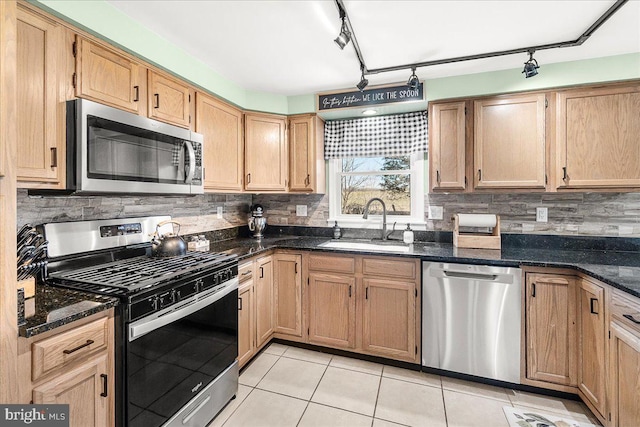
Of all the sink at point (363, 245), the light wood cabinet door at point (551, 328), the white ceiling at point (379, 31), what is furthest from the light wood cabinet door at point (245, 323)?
the light wood cabinet door at point (551, 328)

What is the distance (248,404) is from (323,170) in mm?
2175

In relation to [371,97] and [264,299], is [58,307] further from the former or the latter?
[371,97]

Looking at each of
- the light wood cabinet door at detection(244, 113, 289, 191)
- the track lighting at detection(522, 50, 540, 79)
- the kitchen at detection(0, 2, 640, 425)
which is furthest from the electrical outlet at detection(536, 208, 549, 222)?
the light wood cabinet door at detection(244, 113, 289, 191)

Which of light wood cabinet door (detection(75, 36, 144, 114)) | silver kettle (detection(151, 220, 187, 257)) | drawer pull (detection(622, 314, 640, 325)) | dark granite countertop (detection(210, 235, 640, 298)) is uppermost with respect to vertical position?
light wood cabinet door (detection(75, 36, 144, 114))

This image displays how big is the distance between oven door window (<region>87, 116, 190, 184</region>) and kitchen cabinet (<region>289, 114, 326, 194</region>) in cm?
120

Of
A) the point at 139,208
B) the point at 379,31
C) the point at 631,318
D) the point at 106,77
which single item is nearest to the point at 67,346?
the point at 139,208

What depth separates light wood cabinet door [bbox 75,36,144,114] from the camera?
1510 millimetres

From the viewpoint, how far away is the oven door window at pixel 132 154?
150 centimetres

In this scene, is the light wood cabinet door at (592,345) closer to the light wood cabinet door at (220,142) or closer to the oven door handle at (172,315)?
the oven door handle at (172,315)

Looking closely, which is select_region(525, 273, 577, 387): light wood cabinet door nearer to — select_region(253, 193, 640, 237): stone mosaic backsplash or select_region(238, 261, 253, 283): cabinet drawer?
select_region(253, 193, 640, 237): stone mosaic backsplash

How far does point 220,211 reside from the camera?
3021 millimetres

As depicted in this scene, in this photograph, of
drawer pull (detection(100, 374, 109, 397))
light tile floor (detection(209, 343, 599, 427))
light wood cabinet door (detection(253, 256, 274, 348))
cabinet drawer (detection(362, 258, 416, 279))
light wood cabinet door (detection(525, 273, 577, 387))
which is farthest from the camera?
light wood cabinet door (detection(253, 256, 274, 348))

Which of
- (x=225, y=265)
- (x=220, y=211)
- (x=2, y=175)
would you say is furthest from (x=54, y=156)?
(x=220, y=211)

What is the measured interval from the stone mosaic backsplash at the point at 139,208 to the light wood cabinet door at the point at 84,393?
0.86 meters
